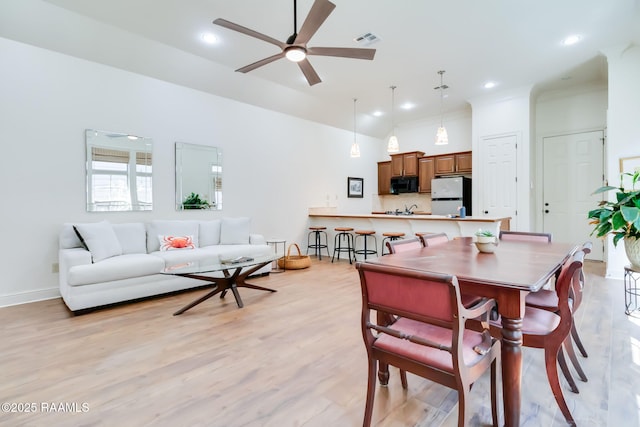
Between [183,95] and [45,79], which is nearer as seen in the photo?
[45,79]

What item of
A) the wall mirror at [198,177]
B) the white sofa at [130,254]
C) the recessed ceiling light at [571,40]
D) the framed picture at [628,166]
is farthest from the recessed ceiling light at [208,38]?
the framed picture at [628,166]

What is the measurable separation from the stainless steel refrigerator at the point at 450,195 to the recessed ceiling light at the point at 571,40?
2.73 metres

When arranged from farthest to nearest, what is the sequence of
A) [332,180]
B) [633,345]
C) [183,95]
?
1. [332,180]
2. [183,95]
3. [633,345]

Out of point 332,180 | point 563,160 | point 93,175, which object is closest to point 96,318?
point 93,175

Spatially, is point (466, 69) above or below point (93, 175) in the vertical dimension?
above

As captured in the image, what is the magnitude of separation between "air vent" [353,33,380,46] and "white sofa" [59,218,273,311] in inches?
124

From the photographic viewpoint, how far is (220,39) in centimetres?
387

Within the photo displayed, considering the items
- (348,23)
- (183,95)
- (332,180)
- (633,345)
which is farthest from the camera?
(332,180)

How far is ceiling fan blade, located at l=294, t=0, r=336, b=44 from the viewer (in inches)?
89.4

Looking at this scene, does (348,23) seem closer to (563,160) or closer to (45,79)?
(45,79)

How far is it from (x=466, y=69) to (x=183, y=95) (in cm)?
445

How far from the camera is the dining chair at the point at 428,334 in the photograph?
46.6 inches

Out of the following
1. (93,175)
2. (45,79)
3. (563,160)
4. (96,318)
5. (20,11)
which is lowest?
(96,318)

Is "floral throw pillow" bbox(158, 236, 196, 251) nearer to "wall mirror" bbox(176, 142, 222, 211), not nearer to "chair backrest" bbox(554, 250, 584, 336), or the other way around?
"wall mirror" bbox(176, 142, 222, 211)
